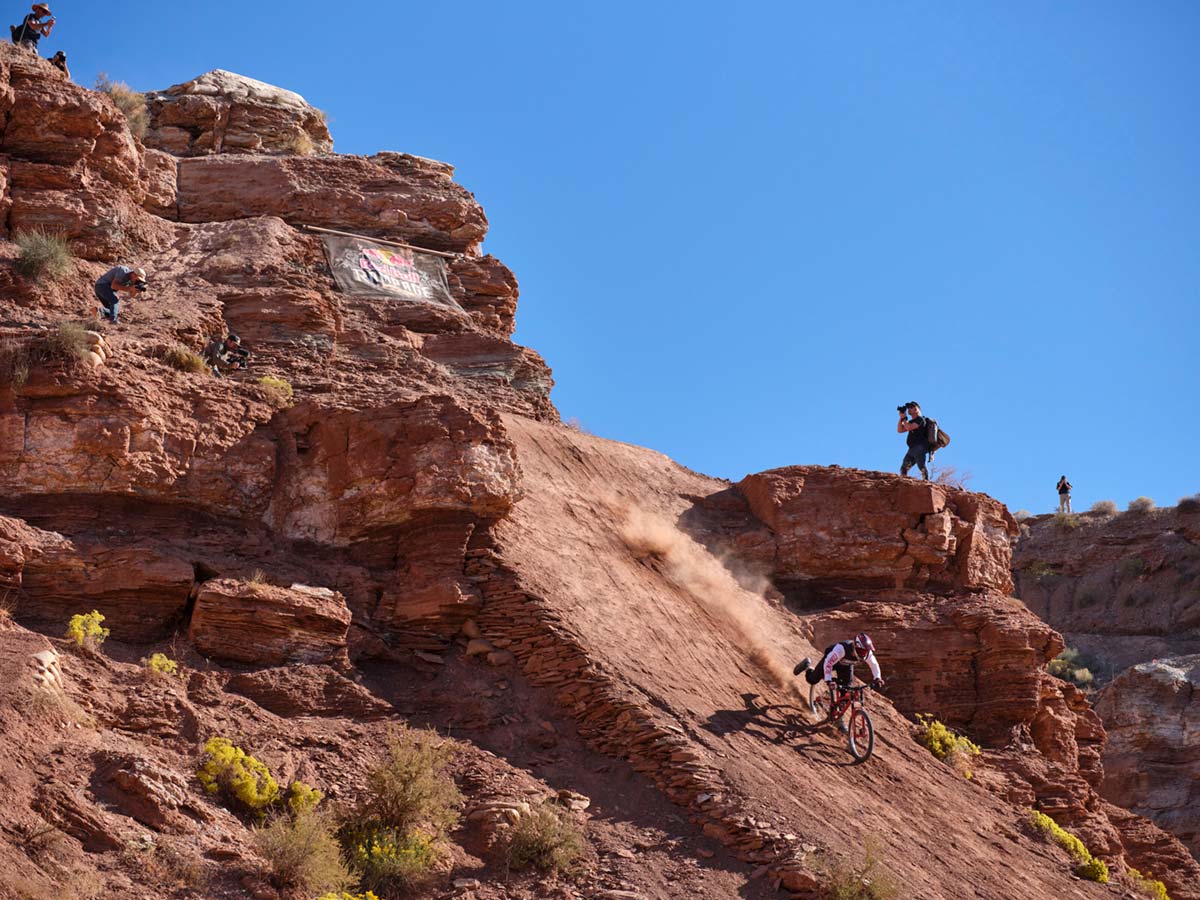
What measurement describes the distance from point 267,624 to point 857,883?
7.05m

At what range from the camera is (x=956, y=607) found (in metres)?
23.1

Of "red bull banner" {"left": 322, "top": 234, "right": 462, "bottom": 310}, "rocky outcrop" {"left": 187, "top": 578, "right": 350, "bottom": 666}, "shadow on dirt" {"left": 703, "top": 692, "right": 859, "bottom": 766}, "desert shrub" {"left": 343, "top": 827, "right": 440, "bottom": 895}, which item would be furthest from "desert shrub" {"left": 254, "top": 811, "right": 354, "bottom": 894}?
"red bull banner" {"left": 322, "top": 234, "right": 462, "bottom": 310}

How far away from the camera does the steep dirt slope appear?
15.9 metres

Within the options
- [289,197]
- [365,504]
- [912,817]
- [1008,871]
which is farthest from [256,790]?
[289,197]

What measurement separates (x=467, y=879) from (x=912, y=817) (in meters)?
6.19

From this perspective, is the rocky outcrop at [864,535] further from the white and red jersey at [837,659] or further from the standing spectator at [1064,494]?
the standing spectator at [1064,494]

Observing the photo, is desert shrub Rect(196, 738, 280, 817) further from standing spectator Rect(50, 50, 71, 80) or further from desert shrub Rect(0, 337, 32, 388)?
standing spectator Rect(50, 50, 71, 80)

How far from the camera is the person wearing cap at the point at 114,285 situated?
2034cm

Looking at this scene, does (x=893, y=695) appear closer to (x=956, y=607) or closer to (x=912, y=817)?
(x=956, y=607)

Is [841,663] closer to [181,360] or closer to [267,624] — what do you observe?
[267,624]

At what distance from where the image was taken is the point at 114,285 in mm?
20406

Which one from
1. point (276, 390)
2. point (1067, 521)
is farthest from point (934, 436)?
point (1067, 521)

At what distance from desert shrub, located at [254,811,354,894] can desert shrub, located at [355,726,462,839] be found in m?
0.84

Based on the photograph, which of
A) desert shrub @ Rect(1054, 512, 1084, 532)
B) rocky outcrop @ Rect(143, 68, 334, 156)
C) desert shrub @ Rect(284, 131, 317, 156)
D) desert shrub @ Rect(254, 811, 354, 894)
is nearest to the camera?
desert shrub @ Rect(254, 811, 354, 894)
